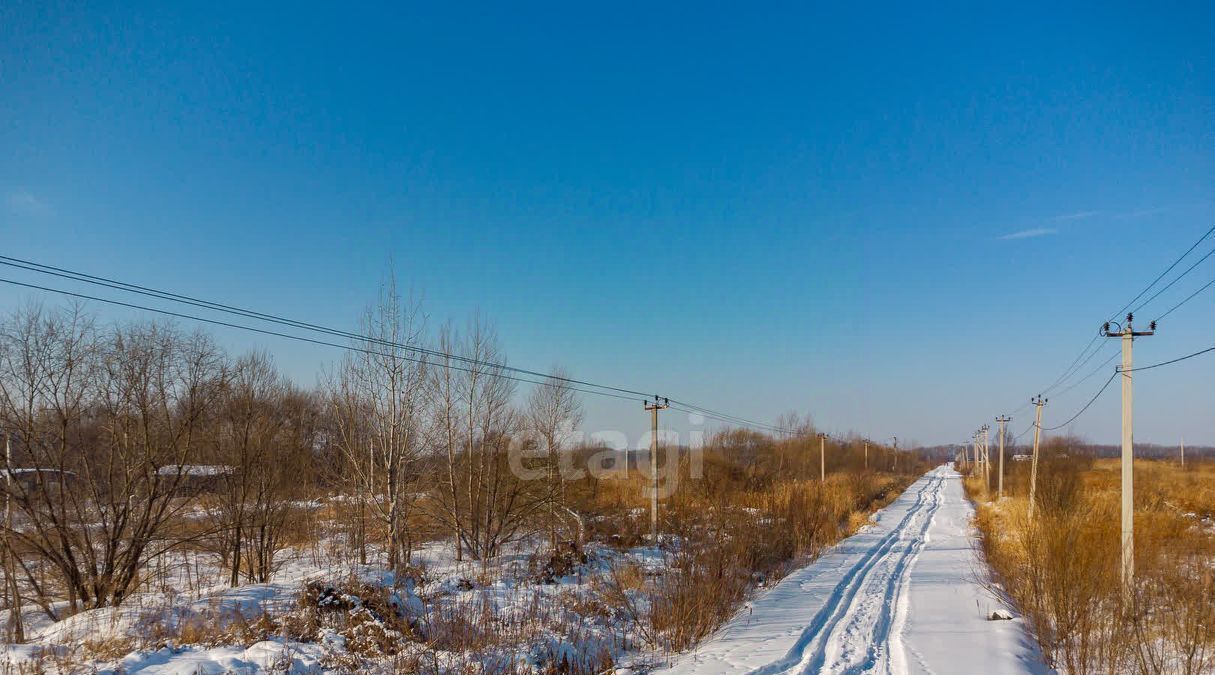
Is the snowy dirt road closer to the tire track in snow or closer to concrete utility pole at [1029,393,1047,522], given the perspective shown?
the tire track in snow

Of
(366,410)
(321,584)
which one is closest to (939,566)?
(321,584)

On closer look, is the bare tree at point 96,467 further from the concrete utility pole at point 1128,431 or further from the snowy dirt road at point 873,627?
the concrete utility pole at point 1128,431

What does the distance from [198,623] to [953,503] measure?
3902cm

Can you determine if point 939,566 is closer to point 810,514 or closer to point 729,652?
point 810,514

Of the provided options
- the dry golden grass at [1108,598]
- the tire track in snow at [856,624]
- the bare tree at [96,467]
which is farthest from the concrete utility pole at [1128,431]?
the bare tree at [96,467]

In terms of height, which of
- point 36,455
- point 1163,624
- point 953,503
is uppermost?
point 36,455

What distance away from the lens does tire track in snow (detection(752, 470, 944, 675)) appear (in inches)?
316

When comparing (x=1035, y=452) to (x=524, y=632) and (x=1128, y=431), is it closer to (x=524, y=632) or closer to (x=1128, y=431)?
(x=1128, y=431)

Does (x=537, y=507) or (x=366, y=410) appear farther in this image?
(x=537, y=507)

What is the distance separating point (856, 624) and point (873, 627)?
26 cm

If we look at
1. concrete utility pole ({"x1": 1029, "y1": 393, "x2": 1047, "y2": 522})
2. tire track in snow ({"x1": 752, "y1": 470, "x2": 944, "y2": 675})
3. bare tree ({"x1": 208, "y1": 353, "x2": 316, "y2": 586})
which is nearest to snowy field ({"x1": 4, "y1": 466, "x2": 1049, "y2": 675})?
tire track in snow ({"x1": 752, "y1": 470, "x2": 944, "y2": 675})

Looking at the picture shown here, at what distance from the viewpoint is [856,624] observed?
10008 mm

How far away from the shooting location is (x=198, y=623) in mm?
9023

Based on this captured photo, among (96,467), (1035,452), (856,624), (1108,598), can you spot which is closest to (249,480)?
(96,467)
